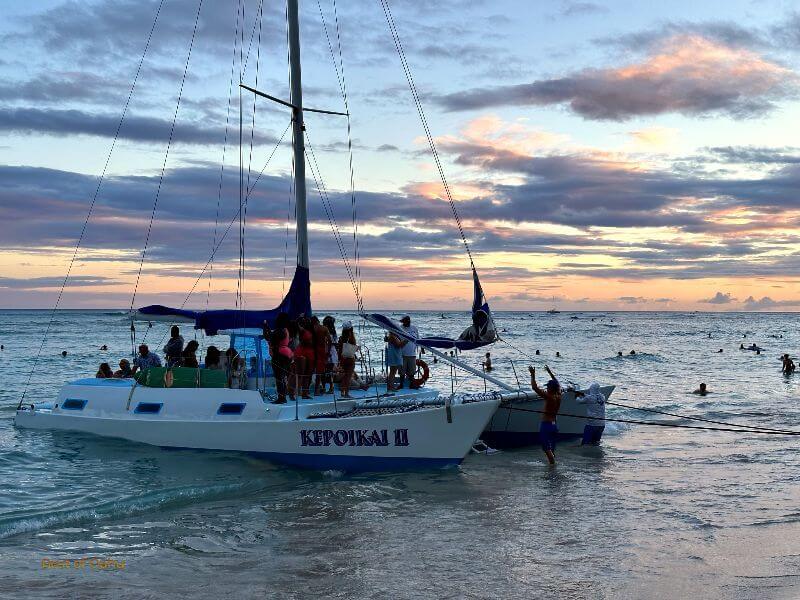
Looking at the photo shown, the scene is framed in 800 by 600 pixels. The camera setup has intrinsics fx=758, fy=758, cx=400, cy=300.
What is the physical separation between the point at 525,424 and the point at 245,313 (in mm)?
8160

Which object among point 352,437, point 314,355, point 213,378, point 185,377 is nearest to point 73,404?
point 185,377

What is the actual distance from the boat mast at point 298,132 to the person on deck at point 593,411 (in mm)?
8265

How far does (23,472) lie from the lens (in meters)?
17.4

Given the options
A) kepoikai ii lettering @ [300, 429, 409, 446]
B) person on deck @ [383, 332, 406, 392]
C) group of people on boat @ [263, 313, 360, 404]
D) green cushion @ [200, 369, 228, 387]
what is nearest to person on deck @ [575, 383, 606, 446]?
person on deck @ [383, 332, 406, 392]

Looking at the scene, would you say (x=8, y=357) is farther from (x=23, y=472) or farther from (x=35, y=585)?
(x=35, y=585)

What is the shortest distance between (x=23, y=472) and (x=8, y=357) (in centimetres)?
4866

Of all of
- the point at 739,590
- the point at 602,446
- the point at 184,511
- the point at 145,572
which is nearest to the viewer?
the point at 739,590

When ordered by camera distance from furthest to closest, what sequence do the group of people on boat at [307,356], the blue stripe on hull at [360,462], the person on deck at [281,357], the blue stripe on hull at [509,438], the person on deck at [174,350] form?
1. the blue stripe on hull at [509,438]
2. the person on deck at [174,350]
3. the group of people on boat at [307,356]
4. the person on deck at [281,357]
5. the blue stripe on hull at [360,462]

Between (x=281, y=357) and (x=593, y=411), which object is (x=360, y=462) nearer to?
(x=281, y=357)

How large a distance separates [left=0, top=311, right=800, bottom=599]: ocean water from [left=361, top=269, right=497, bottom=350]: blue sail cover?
2.93m

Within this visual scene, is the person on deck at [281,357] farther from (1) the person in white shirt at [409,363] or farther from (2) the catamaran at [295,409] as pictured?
(1) the person in white shirt at [409,363]

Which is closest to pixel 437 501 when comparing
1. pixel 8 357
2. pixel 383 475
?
pixel 383 475

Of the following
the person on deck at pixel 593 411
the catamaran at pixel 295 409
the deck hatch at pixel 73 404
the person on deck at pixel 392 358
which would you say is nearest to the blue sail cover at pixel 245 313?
the catamaran at pixel 295 409

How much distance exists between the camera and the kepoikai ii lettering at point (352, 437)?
1554 centimetres
